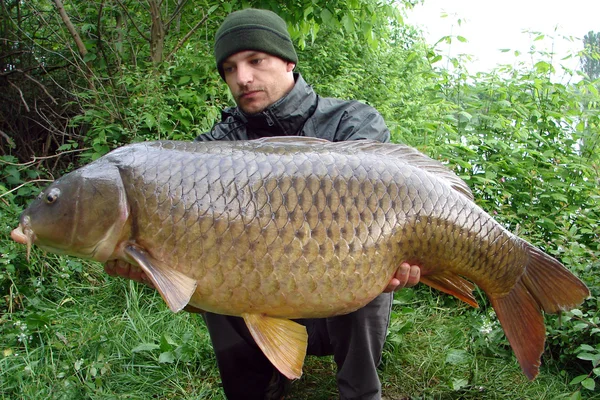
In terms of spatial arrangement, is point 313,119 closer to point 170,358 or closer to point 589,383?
point 170,358

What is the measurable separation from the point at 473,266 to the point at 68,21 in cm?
321

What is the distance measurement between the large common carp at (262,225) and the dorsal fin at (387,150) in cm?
2

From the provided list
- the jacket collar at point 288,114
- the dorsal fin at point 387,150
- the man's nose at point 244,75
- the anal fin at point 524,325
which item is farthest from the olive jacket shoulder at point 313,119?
the anal fin at point 524,325

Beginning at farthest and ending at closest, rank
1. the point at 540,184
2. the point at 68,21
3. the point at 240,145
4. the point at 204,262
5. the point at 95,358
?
the point at 68,21
the point at 540,184
the point at 95,358
the point at 240,145
the point at 204,262

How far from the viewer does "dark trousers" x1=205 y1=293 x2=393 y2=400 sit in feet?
5.79

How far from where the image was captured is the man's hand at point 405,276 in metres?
1.52

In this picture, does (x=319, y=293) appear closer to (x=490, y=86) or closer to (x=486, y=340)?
(x=486, y=340)

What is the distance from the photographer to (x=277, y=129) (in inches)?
79.1

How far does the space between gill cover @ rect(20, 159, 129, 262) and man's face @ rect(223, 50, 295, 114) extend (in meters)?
0.73

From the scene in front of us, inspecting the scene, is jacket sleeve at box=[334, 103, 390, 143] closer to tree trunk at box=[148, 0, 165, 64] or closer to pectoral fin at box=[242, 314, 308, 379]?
pectoral fin at box=[242, 314, 308, 379]

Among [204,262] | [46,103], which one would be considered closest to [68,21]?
[46,103]

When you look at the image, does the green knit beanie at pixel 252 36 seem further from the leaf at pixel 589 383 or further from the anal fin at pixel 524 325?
the leaf at pixel 589 383

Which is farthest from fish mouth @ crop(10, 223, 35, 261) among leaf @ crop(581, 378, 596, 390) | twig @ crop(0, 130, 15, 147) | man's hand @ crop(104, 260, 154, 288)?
twig @ crop(0, 130, 15, 147)

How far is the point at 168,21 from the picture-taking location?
374 centimetres
